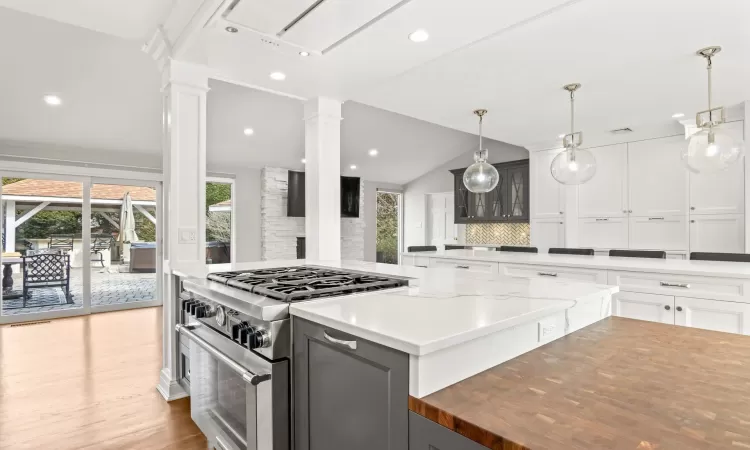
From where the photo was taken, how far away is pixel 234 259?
6.32 meters

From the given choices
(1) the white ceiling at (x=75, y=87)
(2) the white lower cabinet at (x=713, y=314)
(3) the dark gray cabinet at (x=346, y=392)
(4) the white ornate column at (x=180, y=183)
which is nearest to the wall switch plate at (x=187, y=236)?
(4) the white ornate column at (x=180, y=183)

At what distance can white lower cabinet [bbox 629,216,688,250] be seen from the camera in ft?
15.5

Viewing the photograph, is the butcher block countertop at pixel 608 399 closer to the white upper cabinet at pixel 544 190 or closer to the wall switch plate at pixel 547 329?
the wall switch plate at pixel 547 329

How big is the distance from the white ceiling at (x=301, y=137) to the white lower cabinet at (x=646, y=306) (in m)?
4.10

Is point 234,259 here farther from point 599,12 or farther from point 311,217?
point 599,12

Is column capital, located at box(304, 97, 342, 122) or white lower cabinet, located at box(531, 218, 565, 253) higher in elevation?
column capital, located at box(304, 97, 342, 122)

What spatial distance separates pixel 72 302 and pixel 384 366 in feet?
19.4

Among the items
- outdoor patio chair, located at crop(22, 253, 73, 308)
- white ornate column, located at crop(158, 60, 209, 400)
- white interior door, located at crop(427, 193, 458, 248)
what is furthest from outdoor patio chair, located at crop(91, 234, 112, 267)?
white interior door, located at crop(427, 193, 458, 248)

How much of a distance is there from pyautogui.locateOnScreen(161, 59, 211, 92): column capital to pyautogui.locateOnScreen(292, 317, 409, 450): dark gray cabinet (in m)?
2.18

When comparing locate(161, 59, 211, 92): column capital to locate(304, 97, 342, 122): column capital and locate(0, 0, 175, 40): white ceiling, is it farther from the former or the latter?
locate(304, 97, 342, 122): column capital

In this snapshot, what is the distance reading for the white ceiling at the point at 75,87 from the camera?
11.3 feet

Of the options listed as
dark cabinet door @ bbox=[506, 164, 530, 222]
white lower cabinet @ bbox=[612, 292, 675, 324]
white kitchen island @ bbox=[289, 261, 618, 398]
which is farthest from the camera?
dark cabinet door @ bbox=[506, 164, 530, 222]

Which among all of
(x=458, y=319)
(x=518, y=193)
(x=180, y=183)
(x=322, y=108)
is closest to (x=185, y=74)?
(x=180, y=183)

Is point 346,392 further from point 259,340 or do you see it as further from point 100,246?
point 100,246
